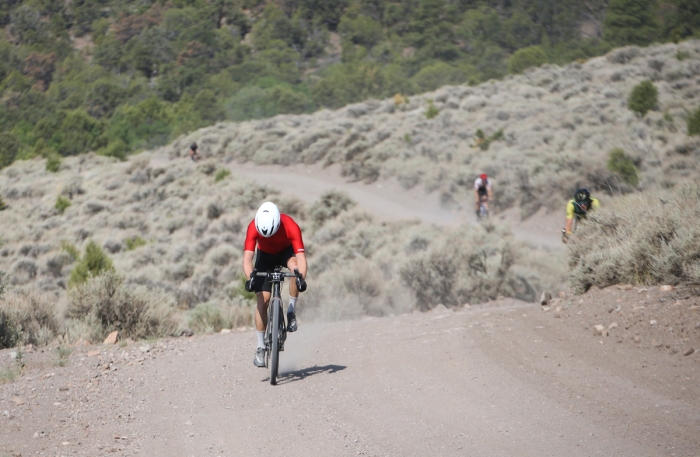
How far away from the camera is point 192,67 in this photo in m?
102

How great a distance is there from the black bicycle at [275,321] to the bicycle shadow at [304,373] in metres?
0.22

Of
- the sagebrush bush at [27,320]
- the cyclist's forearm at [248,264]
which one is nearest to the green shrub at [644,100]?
the sagebrush bush at [27,320]

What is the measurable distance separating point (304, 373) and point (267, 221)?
1.80 m

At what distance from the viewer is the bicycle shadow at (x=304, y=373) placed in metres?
7.53

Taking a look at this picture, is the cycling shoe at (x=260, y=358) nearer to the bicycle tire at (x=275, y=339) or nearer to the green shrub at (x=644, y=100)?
the bicycle tire at (x=275, y=339)

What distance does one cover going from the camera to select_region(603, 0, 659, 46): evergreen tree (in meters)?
74.8

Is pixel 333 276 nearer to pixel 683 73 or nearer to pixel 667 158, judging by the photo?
pixel 667 158

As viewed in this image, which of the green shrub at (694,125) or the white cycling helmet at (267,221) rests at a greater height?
the green shrub at (694,125)

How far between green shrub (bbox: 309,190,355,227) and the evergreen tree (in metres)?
57.4

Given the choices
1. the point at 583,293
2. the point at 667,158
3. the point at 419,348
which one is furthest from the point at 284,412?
the point at 667,158

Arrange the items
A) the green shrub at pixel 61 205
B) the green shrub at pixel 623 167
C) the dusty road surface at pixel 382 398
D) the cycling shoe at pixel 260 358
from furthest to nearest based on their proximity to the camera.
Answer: the green shrub at pixel 61 205 < the green shrub at pixel 623 167 < the cycling shoe at pixel 260 358 < the dusty road surface at pixel 382 398

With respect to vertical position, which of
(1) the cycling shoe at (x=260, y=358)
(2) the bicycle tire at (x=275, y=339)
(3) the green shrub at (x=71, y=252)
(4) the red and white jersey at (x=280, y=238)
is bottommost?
(3) the green shrub at (x=71, y=252)

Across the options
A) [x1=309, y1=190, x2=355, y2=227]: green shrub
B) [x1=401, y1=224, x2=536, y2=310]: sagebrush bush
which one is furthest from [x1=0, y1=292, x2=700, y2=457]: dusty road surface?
[x1=309, y1=190, x2=355, y2=227]: green shrub

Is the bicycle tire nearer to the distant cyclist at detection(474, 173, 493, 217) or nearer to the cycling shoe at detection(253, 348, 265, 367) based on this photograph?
the cycling shoe at detection(253, 348, 265, 367)
